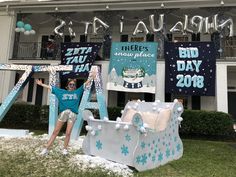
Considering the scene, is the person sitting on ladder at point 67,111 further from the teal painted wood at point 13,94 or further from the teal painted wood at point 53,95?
the teal painted wood at point 13,94

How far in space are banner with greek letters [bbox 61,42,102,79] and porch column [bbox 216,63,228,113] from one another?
20.9 ft

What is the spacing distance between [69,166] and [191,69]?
32.0 feet

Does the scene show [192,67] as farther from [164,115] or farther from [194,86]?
[164,115]

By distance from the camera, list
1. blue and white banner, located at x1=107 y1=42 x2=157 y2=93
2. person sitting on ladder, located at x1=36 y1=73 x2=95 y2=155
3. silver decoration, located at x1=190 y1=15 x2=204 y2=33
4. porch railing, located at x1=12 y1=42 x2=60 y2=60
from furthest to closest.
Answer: porch railing, located at x1=12 y1=42 x2=60 y2=60 < blue and white banner, located at x1=107 y1=42 x2=157 y2=93 < silver decoration, located at x1=190 y1=15 x2=204 y2=33 < person sitting on ladder, located at x1=36 y1=73 x2=95 y2=155

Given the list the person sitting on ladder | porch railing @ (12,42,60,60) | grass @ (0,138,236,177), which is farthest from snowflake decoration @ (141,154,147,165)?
porch railing @ (12,42,60,60)

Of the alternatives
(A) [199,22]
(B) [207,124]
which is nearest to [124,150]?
(B) [207,124]

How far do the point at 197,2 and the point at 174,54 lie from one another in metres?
3.14

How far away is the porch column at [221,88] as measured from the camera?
43.6ft

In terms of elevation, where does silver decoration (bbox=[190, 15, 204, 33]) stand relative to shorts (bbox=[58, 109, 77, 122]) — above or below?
above

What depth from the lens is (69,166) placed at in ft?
17.1

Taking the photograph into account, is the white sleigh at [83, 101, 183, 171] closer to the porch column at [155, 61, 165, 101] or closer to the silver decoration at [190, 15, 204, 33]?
the porch column at [155, 61, 165, 101]

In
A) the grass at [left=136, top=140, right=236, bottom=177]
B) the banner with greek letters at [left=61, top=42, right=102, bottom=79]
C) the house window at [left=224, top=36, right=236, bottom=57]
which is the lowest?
the grass at [left=136, top=140, right=236, bottom=177]

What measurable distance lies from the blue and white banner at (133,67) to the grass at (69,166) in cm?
682

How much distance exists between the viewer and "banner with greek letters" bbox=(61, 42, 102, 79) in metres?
14.6
